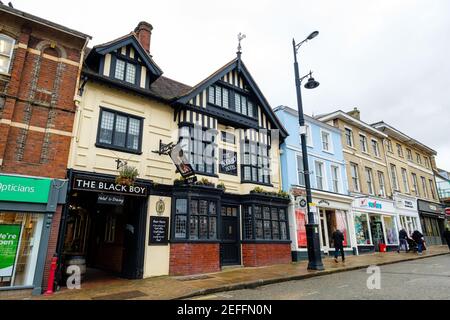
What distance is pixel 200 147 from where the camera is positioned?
43.6 ft

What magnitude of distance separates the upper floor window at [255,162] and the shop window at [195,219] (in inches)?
117

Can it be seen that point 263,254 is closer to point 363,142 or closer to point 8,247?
point 8,247

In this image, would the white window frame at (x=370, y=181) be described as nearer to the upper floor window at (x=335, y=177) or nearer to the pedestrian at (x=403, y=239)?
the pedestrian at (x=403, y=239)

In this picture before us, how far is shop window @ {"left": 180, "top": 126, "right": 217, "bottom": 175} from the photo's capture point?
42.1ft

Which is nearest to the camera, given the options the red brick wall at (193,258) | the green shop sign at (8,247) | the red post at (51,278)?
the green shop sign at (8,247)

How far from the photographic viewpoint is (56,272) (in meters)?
8.85

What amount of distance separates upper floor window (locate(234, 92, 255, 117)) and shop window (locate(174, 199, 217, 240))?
5.55 m

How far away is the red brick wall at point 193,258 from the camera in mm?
11148

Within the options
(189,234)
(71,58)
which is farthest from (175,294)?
(71,58)

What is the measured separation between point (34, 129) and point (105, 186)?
2922 millimetres

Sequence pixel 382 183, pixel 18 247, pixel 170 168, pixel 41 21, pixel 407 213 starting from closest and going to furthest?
pixel 18 247 → pixel 41 21 → pixel 170 168 → pixel 382 183 → pixel 407 213

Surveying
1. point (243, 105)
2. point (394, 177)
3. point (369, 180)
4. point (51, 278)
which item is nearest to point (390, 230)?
point (369, 180)

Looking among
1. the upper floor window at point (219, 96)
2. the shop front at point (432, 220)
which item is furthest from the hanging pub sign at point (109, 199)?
the shop front at point (432, 220)
